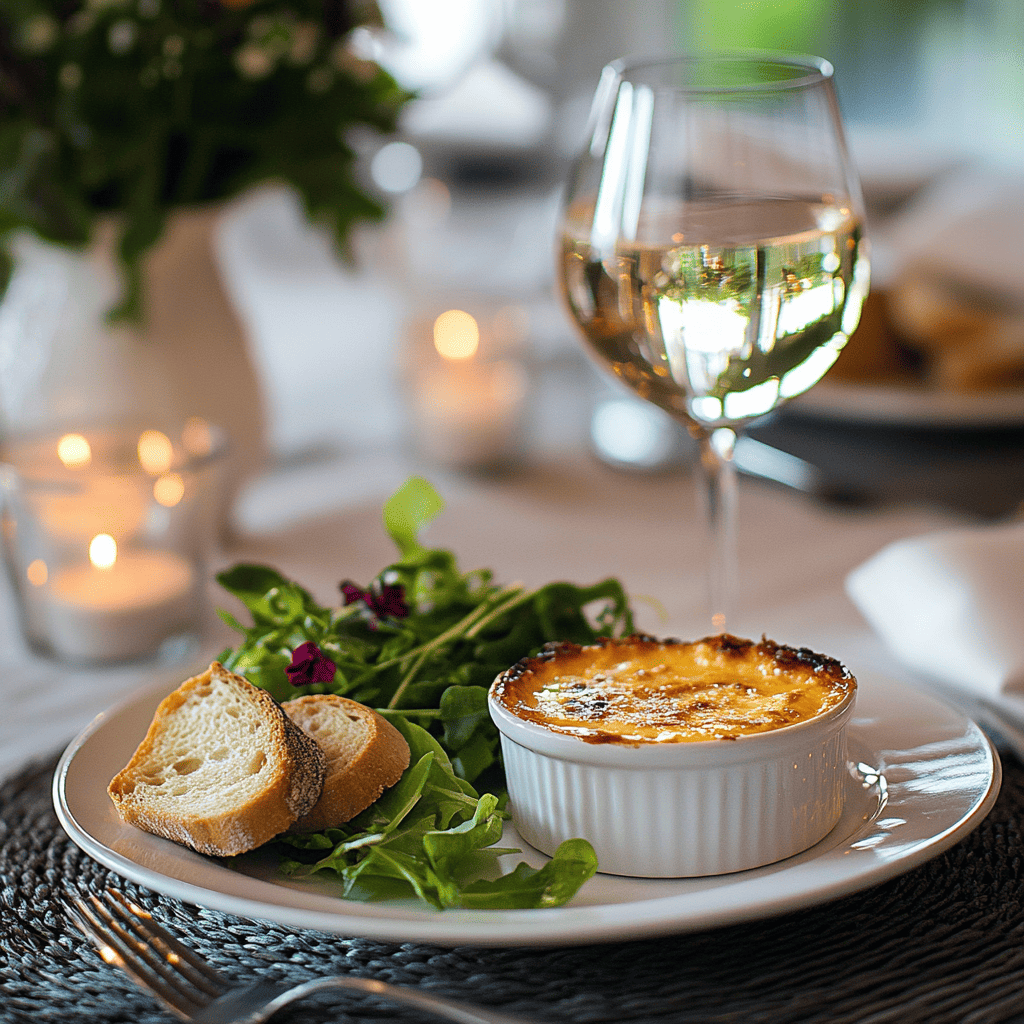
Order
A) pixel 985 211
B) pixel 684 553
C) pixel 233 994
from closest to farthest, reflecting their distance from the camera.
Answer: pixel 233 994 < pixel 684 553 < pixel 985 211

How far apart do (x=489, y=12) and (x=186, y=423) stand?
384cm

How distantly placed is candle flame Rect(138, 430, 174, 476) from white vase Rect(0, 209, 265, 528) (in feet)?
0.07

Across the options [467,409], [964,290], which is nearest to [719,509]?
[467,409]

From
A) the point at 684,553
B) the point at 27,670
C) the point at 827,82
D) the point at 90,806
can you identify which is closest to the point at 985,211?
the point at 684,553

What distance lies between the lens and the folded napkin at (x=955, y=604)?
883 millimetres

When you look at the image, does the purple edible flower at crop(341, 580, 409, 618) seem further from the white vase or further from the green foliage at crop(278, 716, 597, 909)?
the white vase

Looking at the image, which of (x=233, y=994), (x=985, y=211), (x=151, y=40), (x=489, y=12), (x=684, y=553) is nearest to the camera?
(x=233, y=994)

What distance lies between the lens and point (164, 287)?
1.40m

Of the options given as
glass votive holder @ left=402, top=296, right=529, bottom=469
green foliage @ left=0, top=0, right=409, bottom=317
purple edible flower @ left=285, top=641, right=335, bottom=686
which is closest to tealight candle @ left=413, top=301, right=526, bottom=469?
glass votive holder @ left=402, top=296, right=529, bottom=469

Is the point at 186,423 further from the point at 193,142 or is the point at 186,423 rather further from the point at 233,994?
the point at 233,994

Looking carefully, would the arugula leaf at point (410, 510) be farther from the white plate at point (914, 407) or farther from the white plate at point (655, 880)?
the white plate at point (914, 407)

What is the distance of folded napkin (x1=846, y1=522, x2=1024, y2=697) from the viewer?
883 millimetres

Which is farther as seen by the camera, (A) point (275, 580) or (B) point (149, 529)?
(B) point (149, 529)

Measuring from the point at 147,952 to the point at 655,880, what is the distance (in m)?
0.26
